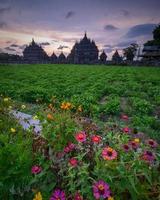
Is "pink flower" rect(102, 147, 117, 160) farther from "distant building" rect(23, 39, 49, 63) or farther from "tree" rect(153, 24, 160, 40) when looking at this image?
"distant building" rect(23, 39, 49, 63)

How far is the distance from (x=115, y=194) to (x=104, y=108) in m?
6.06

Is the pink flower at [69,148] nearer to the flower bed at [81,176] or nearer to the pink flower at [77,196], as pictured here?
the flower bed at [81,176]

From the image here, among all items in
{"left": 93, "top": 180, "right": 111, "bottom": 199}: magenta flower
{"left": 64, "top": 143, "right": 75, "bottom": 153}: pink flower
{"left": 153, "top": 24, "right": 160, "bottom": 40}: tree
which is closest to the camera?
{"left": 93, "top": 180, "right": 111, "bottom": 199}: magenta flower

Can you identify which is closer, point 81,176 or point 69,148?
point 81,176

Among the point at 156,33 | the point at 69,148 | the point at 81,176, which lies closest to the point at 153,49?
the point at 156,33

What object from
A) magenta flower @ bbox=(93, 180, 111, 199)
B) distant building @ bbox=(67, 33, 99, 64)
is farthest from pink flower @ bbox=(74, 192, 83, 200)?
distant building @ bbox=(67, 33, 99, 64)

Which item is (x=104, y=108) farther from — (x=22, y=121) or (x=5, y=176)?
(x=5, y=176)

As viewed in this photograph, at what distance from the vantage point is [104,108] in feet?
28.2

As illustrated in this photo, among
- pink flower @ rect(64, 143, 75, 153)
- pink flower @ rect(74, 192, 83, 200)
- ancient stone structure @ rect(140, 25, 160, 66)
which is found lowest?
ancient stone structure @ rect(140, 25, 160, 66)

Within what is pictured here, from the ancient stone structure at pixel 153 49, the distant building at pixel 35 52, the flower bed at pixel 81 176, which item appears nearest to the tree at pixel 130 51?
the ancient stone structure at pixel 153 49

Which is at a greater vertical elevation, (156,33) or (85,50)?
(156,33)

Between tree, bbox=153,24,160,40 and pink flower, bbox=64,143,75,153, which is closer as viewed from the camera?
pink flower, bbox=64,143,75,153

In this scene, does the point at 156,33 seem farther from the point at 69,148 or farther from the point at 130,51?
the point at 69,148

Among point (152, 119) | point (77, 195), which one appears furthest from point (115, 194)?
point (152, 119)
